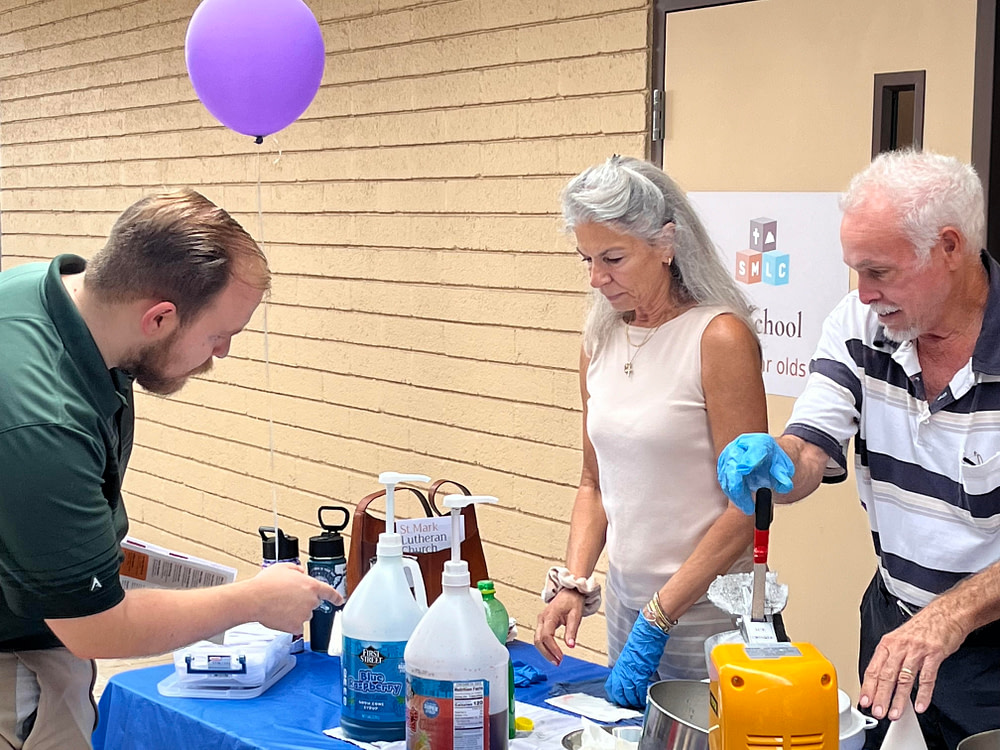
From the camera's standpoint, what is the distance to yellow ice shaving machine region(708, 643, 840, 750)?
1.22 m

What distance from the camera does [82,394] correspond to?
1.51m

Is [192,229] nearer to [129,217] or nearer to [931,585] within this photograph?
[129,217]

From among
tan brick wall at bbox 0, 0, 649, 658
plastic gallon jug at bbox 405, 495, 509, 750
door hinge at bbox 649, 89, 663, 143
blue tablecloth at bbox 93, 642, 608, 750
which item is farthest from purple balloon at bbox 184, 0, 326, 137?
plastic gallon jug at bbox 405, 495, 509, 750

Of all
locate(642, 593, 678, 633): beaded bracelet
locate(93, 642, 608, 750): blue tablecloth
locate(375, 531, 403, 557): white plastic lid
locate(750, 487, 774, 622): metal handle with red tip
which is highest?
locate(750, 487, 774, 622): metal handle with red tip

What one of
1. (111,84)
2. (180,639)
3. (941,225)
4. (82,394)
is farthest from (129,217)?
(111,84)

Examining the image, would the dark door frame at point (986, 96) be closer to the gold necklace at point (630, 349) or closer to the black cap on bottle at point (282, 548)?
the gold necklace at point (630, 349)

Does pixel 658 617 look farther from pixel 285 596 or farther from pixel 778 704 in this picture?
pixel 778 704

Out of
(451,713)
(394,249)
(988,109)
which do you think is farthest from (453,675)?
(394,249)

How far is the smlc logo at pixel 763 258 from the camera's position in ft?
10.0

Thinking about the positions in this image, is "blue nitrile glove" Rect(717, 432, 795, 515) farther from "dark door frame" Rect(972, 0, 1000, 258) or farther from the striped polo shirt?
"dark door frame" Rect(972, 0, 1000, 258)

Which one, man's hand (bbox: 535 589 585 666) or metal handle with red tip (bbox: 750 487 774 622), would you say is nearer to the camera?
metal handle with red tip (bbox: 750 487 774 622)

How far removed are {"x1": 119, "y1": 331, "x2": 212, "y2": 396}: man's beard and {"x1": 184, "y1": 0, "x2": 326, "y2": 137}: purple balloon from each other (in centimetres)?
170

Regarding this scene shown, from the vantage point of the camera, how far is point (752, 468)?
160 centimetres

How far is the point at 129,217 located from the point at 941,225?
1.16 metres
